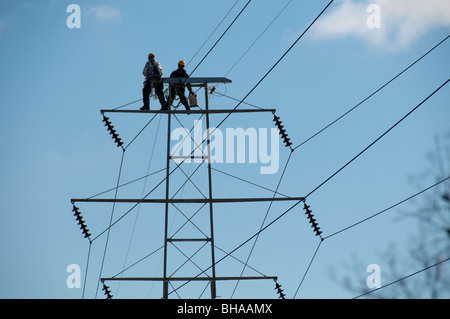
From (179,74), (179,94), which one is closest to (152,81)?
(179,94)

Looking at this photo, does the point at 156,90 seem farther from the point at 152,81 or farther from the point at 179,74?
the point at 179,74

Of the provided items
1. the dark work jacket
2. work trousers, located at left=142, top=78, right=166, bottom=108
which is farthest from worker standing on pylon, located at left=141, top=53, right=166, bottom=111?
the dark work jacket

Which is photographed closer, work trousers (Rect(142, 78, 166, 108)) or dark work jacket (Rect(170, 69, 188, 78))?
work trousers (Rect(142, 78, 166, 108))

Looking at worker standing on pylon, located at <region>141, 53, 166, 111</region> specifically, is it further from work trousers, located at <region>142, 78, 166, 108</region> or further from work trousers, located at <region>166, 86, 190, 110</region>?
work trousers, located at <region>166, 86, 190, 110</region>

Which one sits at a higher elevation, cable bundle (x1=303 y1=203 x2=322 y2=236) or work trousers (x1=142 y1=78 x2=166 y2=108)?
work trousers (x1=142 y1=78 x2=166 y2=108)

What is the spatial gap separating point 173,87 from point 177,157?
1.81 meters

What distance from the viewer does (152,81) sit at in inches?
1022

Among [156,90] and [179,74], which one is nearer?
[156,90]

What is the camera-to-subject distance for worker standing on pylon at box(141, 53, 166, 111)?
25.9 m

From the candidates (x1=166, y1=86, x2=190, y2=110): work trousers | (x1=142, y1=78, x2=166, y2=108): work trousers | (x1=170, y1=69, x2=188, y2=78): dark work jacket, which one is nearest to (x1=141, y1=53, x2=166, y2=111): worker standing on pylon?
(x1=142, y1=78, x2=166, y2=108): work trousers

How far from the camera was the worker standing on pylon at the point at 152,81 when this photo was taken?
2594cm
